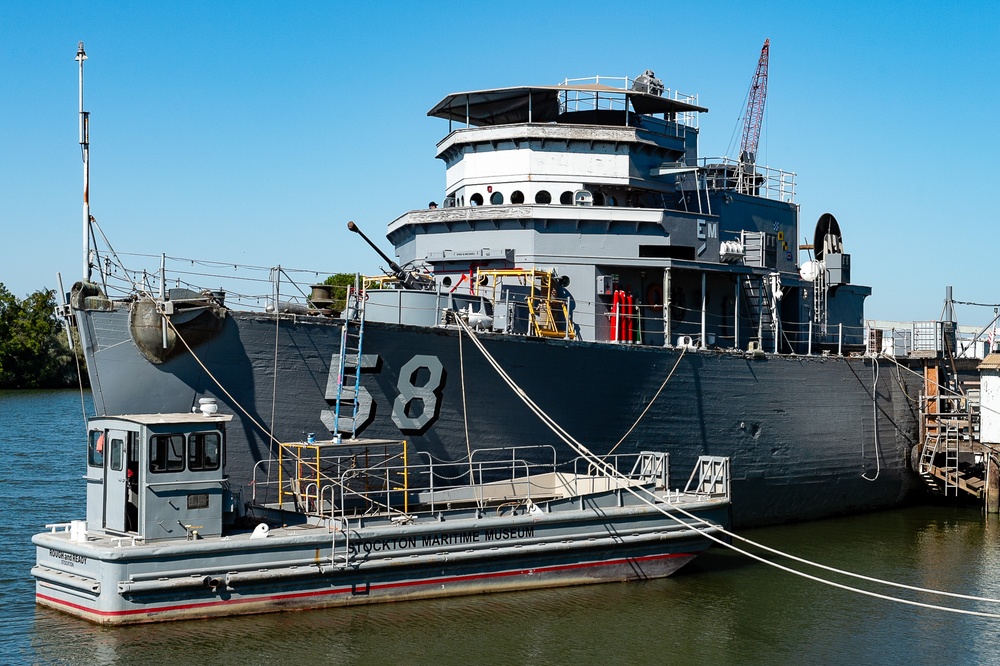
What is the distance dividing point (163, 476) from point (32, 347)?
61.3 metres

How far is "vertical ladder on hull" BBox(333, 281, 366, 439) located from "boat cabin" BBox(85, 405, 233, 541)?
7.80 feet

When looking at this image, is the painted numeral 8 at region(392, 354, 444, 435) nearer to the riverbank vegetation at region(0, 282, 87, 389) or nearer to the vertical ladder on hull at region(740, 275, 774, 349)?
the vertical ladder on hull at region(740, 275, 774, 349)

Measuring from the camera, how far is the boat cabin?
13516mm

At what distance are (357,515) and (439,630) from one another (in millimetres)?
2223

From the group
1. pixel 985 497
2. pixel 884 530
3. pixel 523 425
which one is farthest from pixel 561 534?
pixel 985 497

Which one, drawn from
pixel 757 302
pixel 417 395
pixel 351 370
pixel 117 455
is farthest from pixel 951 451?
pixel 117 455

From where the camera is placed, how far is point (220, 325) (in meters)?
15.4

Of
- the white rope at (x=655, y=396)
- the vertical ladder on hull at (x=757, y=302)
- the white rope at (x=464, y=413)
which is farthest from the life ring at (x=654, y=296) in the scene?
the white rope at (x=464, y=413)

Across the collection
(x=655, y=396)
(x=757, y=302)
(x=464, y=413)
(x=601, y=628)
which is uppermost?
(x=757, y=302)

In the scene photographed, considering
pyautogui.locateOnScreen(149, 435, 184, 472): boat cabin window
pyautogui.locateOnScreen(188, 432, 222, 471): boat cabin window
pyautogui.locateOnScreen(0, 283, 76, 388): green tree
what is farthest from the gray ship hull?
pyautogui.locateOnScreen(0, 283, 76, 388): green tree

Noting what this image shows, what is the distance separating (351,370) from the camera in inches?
637

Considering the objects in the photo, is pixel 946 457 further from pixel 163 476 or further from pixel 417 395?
pixel 163 476

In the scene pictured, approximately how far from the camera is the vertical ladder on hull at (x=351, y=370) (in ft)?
52.2

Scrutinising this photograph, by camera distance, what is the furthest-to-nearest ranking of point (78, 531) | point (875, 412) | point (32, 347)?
1. point (32, 347)
2. point (875, 412)
3. point (78, 531)
